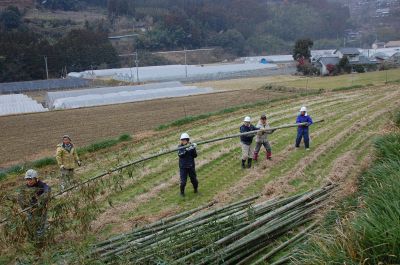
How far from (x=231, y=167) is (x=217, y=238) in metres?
6.44

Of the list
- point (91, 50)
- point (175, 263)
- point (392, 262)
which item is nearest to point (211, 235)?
point (175, 263)

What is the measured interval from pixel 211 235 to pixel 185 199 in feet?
13.1

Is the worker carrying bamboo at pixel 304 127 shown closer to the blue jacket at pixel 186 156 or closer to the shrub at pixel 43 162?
the blue jacket at pixel 186 156

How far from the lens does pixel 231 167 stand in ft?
41.9

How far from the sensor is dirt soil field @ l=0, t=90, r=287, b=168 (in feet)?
69.4

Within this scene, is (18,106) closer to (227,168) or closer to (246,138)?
(227,168)

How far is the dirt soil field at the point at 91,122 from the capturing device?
2114 cm

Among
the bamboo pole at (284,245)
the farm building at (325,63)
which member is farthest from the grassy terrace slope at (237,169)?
the farm building at (325,63)

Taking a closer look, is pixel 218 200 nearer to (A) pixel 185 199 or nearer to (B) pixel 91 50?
(A) pixel 185 199

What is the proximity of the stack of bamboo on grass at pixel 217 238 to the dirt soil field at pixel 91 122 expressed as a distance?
12981 millimetres

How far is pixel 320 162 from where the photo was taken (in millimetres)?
12242

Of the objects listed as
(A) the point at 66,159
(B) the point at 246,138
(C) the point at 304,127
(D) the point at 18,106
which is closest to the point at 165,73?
(D) the point at 18,106

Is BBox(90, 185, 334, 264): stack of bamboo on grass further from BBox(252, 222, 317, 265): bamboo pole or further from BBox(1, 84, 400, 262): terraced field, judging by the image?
BBox(1, 84, 400, 262): terraced field

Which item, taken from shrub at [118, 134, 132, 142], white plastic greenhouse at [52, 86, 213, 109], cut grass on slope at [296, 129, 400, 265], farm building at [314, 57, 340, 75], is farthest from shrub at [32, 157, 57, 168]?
farm building at [314, 57, 340, 75]
